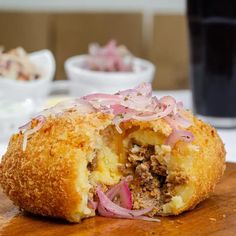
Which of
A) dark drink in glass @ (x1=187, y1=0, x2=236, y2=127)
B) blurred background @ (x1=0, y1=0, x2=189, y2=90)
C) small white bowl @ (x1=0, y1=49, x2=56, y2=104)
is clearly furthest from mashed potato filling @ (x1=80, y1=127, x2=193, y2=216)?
blurred background @ (x1=0, y1=0, x2=189, y2=90)

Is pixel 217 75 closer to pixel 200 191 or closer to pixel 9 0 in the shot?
pixel 200 191

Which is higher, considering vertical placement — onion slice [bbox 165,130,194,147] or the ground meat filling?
onion slice [bbox 165,130,194,147]

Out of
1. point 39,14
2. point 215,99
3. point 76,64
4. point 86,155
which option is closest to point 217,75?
point 215,99

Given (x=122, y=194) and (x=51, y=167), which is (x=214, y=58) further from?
(x=51, y=167)

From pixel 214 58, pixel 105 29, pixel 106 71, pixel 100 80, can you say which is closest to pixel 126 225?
pixel 214 58

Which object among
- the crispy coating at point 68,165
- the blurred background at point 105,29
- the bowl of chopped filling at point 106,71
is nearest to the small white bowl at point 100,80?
the bowl of chopped filling at point 106,71

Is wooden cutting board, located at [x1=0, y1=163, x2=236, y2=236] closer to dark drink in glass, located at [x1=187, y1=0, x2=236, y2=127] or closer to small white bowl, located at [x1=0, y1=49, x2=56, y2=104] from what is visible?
dark drink in glass, located at [x1=187, y1=0, x2=236, y2=127]

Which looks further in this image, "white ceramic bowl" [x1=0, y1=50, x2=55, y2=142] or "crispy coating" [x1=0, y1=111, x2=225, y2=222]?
"white ceramic bowl" [x1=0, y1=50, x2=55, y2=142]

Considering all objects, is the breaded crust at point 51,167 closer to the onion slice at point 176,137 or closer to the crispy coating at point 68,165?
the crispy coating at point 68,165
